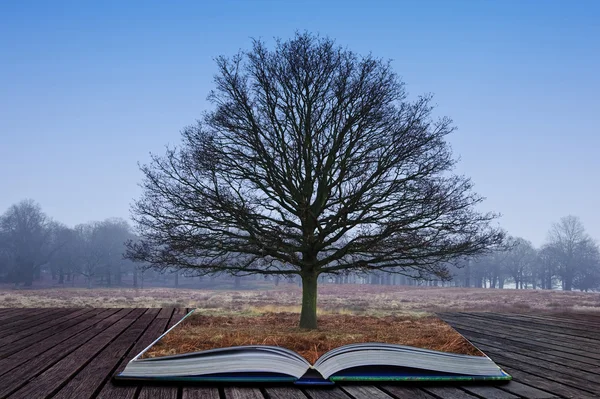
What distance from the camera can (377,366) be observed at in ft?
7.63

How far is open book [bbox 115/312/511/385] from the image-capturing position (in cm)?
223

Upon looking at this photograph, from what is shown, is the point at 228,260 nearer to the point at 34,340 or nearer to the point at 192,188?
the point at 192,188

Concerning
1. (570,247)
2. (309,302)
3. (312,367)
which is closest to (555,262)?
(570,247)

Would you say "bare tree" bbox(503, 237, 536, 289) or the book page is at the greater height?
"bare tree" bbox(503, 237, 536, 289)

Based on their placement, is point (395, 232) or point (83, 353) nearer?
point (83, 353)

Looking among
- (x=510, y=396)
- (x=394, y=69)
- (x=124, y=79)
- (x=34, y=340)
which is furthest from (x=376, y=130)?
(x=124, y=79)

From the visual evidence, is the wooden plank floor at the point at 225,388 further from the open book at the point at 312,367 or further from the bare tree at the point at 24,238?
the bare tree at the point at 24,238

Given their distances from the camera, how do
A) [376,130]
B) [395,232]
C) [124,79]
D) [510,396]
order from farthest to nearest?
[124,79]
[376,130]
[395,232]
[510,396]

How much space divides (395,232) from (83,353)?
28.4 feet

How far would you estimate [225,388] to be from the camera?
2.19 metres

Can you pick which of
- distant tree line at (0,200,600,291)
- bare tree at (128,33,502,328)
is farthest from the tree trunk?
distant tree line at (0,200,600,291)

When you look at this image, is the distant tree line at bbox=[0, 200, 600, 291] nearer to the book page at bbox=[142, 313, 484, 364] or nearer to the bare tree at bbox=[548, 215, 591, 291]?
the bare tree at bbox=[548, 215, 591, 291]

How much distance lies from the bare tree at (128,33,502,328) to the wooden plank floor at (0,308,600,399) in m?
5.67

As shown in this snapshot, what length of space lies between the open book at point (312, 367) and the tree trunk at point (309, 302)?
9.75 metres
